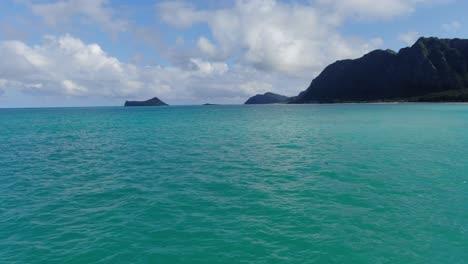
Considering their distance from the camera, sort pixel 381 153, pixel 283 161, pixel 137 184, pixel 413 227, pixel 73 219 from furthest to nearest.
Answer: pixel 381 153, pixel 283 161, pixel 137 184, pixel 73 219, pixel 413 227

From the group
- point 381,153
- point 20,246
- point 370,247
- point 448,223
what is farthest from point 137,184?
point 381,153

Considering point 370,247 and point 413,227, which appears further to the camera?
point 413,227

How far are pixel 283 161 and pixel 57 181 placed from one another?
2140 centimetres

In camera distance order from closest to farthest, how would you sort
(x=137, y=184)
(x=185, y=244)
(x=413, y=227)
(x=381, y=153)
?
(x=185, y=244) < (x=413, y=227) < (x=137, y=184) < (x=381, y=153)

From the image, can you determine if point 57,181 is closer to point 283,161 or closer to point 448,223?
point 283,161

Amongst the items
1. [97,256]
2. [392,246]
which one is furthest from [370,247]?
[97,256]

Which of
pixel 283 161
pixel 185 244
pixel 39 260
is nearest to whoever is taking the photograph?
pixel 39 260

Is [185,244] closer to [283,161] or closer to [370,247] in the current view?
[370,247]

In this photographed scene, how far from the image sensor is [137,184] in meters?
23.9

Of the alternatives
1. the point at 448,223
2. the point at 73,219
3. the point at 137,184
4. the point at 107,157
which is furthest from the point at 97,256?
the point at 107,157

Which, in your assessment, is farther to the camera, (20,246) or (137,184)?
(137,184)

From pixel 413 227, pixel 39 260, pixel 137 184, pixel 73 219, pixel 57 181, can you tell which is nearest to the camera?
pixel 39 260

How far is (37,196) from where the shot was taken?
21.4 m

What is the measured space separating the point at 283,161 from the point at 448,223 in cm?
1766
